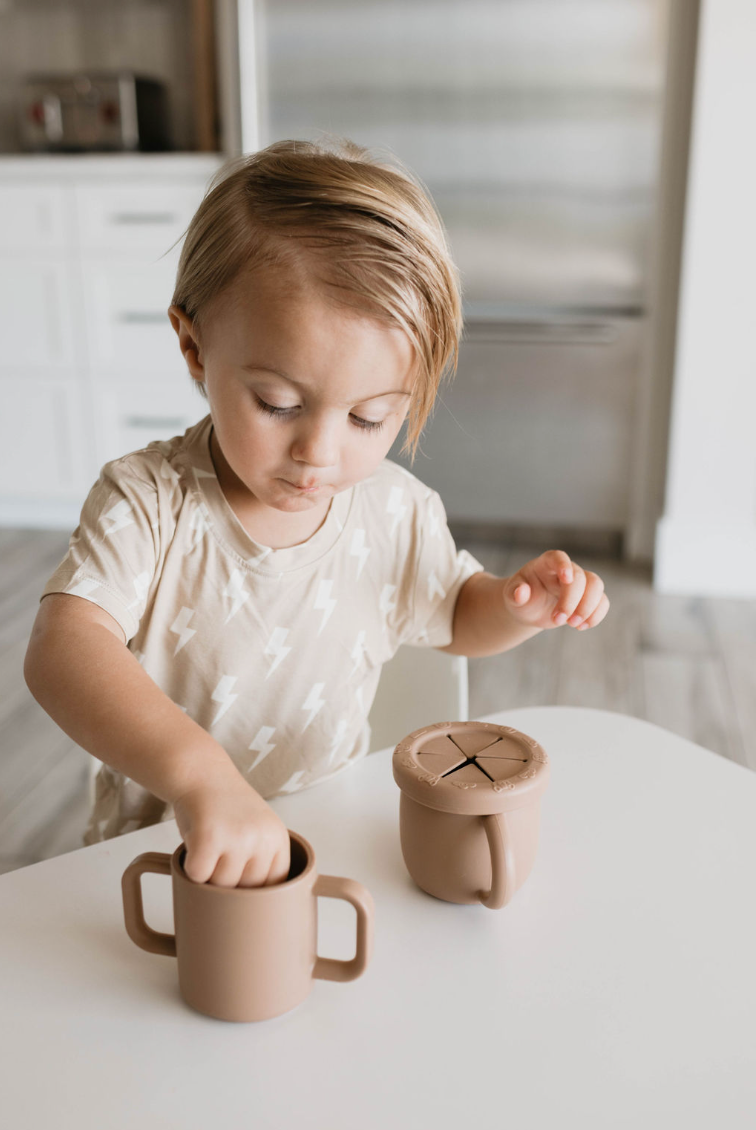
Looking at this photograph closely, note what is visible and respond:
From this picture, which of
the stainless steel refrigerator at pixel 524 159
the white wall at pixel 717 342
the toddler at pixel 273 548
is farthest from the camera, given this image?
the stainless steel refrigerator at pixel 524 159

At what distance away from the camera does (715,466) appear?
264 cm

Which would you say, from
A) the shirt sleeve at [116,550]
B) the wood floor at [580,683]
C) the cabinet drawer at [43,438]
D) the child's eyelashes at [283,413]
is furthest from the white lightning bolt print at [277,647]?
the cabinet drawer at [43,438]

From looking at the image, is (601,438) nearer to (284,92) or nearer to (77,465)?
(284,92)

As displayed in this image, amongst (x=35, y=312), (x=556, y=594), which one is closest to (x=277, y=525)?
(x=556, y=594)

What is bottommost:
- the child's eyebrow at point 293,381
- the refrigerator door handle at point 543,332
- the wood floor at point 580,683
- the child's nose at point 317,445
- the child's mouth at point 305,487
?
the wood floor at point 580,683

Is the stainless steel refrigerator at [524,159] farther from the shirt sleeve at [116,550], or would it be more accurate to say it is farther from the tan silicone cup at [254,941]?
the tan silicone cup at [254,941]

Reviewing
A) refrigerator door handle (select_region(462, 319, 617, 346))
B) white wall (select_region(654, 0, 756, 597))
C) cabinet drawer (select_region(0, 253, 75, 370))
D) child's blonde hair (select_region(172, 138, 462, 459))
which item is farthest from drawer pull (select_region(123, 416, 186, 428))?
child's blonde hair (select_region(172, 138, 462, 459))

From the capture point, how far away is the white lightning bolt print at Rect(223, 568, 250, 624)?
74 centimetres

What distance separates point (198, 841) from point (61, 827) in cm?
125

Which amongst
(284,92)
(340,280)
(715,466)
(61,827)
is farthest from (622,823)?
(284,92)

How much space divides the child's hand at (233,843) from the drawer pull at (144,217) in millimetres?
2709

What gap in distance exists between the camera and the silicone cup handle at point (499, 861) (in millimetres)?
489

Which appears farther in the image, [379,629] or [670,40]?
[670,40]

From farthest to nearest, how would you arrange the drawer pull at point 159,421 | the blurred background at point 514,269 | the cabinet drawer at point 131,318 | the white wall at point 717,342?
the drawer pull at point 159,421 < the cabinet drawer at point 131,318 < the blurred background at point 514,269 < the white wall at point 717,342
